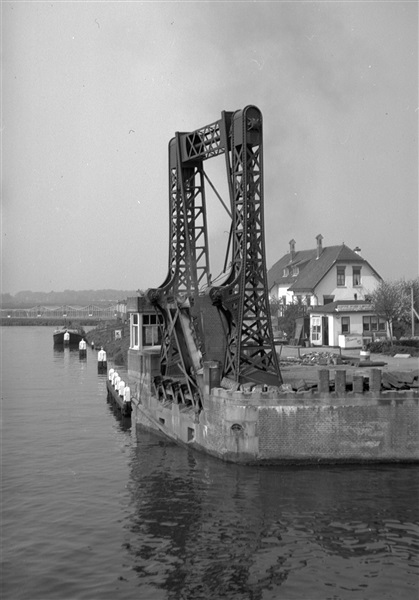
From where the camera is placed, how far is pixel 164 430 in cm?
3466

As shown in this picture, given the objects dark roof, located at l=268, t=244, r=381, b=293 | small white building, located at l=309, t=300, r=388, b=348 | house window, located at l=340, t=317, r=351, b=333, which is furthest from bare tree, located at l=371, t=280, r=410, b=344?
dark roof, located at l=268, t=244, r=381, b=293

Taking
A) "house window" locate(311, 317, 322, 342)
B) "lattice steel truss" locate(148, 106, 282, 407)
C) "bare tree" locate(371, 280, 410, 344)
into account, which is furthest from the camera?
"house window" locate(311, 317, 322, 342)

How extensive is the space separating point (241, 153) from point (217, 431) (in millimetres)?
11836

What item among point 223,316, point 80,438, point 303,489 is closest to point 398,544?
point 303,489

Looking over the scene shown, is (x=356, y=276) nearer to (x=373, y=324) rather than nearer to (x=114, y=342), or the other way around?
(x=373, y=324)

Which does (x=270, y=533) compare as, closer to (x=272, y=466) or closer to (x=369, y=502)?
(x=369, y=502)

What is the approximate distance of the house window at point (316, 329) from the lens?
55594 millimetres

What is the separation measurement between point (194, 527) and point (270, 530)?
236 cm

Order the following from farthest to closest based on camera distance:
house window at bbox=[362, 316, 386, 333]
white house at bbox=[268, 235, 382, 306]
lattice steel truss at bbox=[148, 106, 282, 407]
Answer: white house at bbox=[268, 235, 382, 306]
house window at bbox=[362, 316, 386, 333]
lattice steel truss at bbox=[148, 106, 282, 407]

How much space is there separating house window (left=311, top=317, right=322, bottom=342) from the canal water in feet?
81.5

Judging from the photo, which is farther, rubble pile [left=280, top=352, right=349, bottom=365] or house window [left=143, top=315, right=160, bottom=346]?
house window [left=143, top=315, right=160, bottom=346]

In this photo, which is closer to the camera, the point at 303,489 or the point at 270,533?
the point at 270,533

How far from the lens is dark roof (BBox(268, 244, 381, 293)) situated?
66625 mm

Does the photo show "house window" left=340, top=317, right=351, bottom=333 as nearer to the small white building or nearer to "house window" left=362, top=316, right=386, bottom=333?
the small white building
